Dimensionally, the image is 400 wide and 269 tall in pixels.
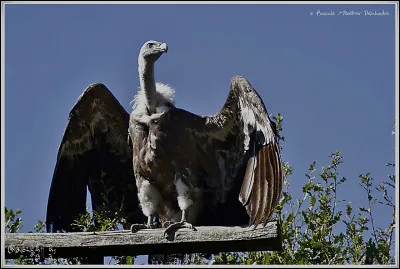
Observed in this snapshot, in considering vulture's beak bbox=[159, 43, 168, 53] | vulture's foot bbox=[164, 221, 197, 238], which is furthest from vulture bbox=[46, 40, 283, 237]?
vulture's foot bbox=[164, 221, 197, 238]

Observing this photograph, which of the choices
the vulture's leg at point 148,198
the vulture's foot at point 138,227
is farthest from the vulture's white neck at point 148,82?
the vulture's foot at point 138,227

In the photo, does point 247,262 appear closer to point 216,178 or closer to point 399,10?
point 216,178

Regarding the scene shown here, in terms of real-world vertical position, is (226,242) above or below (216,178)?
below

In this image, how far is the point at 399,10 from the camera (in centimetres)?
855

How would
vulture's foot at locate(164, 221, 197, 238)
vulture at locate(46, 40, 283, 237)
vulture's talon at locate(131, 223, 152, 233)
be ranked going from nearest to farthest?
vulture's foot at locate(164, 221, 197, 238)
vulture's talon at locate(131, 223, 152, 233)
vulture at locate(46, 40, 283, 237)

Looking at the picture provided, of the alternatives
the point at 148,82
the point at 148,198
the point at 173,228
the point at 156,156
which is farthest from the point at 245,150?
the point at 173,228

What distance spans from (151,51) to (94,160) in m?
1.33

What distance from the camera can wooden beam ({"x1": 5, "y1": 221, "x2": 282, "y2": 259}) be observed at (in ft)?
27.7

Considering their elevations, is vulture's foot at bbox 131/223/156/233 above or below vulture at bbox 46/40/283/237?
below

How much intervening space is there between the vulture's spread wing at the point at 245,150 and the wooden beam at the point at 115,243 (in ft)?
1.31

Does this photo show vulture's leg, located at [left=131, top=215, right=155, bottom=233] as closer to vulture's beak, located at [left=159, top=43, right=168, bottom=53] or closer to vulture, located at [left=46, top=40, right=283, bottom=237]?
vulture, located at [left=46, top=40, right=283, bottom=237]

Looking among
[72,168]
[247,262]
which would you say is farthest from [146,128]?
[247,262]

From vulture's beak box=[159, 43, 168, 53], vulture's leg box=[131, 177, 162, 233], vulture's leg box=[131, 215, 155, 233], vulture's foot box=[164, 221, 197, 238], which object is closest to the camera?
vulture's foot box=[164, 221, 197, 238]

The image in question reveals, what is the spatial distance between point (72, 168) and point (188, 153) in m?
1.33
